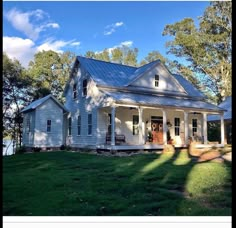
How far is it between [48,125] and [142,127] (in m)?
4.80

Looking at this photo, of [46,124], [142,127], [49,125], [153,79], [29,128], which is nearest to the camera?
[142,127]

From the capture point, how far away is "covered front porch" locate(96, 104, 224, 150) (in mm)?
12148

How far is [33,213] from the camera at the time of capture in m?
3.54

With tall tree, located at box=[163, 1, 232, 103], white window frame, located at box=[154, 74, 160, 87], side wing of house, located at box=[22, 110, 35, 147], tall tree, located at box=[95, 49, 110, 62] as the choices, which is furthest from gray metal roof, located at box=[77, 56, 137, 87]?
tall tree, located at box=[95, 49, 110, 62]

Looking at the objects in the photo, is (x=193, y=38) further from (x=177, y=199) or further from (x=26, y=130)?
(x=177, y=199)

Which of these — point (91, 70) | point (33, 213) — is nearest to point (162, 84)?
point (91, 70)

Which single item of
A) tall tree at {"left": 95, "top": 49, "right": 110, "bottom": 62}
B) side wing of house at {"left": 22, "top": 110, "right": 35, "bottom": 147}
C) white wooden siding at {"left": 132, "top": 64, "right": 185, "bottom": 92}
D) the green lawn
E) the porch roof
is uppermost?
tall tree at {"left": 95, "top": 49, "right": 110, "bottom": 62}

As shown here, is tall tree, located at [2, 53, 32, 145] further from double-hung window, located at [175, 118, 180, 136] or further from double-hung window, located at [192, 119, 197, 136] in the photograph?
double-hung window, located at [192, 119, 197, 136]

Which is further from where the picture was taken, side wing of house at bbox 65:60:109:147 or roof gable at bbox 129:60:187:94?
Result: roof gable at bbox 129:60:187:94

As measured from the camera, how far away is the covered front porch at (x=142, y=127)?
1215 centimetres

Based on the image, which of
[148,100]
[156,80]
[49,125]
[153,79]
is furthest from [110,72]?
[49,125]

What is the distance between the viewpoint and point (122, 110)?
1365 centimetres

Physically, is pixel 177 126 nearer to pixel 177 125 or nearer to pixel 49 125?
pixel 177 125
